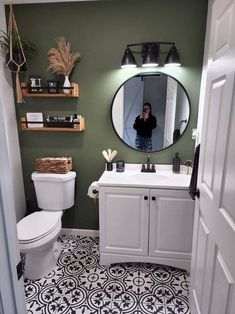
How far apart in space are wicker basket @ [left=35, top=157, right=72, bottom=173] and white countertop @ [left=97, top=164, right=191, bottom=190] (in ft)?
1.39

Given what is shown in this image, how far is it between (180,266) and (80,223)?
1188 mm

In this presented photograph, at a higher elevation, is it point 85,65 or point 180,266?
point 85,65

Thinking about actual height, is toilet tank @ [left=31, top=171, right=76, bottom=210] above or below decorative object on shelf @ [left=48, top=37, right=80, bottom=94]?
below

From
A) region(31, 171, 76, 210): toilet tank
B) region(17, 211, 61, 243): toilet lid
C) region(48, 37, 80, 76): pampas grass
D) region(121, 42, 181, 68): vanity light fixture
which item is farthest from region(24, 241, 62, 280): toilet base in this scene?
region(121, 42, 181, 68): vanity light fixture

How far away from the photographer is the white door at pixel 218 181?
0.96 m

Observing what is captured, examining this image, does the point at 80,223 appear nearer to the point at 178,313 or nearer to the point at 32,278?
the point at 32,278

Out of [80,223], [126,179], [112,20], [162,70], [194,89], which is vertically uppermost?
[112,20]

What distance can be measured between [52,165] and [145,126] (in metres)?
1.04

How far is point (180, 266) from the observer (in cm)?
205

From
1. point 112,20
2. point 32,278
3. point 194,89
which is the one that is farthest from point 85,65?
point 32,278

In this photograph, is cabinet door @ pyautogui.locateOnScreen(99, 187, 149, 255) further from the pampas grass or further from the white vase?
the pampas grass

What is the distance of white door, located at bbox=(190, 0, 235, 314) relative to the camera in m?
0.96

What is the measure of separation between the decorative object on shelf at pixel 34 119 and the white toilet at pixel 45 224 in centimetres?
51

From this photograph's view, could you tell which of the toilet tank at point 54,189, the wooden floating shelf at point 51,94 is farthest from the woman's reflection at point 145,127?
the toilet tank at point 54,189
